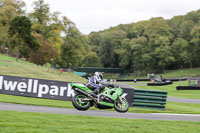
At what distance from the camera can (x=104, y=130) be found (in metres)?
8.27

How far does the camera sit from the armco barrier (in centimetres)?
1627

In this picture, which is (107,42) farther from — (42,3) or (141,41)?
(42,3)

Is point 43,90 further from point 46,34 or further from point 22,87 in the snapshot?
point 46,34

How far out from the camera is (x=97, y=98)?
39.0 ft

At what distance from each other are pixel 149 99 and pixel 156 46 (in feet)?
269

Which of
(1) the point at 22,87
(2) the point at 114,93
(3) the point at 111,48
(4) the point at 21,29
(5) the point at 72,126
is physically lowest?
(5) the point at 72,126

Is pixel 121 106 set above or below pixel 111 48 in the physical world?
below

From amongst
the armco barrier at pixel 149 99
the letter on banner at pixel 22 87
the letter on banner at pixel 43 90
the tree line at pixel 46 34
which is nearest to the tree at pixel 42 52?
the tree line at pixel 46 34

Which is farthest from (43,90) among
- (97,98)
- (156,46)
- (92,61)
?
(92,61)

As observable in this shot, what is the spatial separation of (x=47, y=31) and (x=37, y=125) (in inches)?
2363

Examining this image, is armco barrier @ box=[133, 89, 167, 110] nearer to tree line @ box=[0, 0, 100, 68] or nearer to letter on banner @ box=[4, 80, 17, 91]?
letter on banner @ box=[4, 80, 17, 91]

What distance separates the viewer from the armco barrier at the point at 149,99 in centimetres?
1627

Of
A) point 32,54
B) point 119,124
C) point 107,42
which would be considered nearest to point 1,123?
point 119,124

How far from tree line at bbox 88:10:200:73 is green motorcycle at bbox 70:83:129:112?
261 ft
